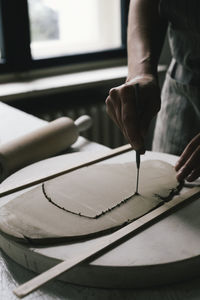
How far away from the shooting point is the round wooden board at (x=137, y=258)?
62 cm

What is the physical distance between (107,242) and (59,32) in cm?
191

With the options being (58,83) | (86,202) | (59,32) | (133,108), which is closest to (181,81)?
(133,108)

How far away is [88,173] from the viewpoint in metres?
0.91

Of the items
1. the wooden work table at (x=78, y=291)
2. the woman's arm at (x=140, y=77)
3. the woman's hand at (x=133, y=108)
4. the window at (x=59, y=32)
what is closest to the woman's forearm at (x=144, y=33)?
the woman's arm at (x=140, y=77)

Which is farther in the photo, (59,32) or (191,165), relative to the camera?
(59,32)

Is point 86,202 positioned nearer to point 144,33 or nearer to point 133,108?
point 133,108

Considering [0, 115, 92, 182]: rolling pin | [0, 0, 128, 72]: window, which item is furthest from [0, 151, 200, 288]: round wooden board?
[0, 0, 128, 72]: window

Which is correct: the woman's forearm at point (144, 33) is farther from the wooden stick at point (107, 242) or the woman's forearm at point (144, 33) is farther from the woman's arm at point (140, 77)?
the wooden stick at point (107, 242)

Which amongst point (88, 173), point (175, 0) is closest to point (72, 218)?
point (88, 173)

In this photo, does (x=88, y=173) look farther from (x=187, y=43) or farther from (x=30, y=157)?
(x=187, y=43)

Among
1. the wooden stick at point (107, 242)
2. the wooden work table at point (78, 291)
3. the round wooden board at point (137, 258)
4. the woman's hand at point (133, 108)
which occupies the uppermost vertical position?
the woman's hand at point (133, 108)

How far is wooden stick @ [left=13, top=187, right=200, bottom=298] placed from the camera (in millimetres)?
560

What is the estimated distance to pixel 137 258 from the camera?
63cm

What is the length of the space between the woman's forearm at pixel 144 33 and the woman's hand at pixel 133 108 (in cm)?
18
